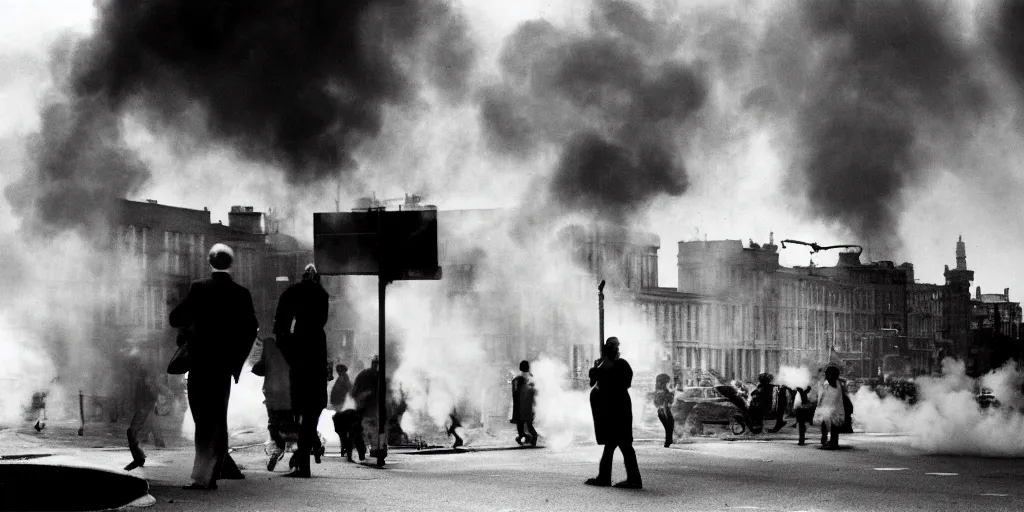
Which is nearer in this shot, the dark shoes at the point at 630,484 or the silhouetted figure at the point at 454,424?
the dark shoes at the point at 630,484

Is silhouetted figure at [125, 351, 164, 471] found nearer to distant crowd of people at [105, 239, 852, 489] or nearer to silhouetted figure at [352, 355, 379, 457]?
distant crowd of people at [105, 239, 852, 489]

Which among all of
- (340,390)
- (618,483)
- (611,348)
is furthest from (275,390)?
(340,390)

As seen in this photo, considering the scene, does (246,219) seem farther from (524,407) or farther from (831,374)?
(831,374)

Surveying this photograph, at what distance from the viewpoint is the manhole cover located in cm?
962

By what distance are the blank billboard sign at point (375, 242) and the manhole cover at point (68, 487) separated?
8.19 metres

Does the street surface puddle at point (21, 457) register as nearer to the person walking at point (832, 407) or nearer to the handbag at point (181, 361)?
the handbag at point (181, 361)

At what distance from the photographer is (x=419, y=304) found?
70.1 m

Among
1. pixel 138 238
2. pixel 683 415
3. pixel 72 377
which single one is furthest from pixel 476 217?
pixel 683 415

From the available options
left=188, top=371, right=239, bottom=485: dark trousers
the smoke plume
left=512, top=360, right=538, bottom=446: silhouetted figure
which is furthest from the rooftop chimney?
left=188, top=371, right=239, bottom=485: dark trousers

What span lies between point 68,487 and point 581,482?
631 centimetres

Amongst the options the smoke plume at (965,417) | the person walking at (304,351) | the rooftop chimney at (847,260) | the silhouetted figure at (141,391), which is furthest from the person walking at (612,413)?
the rooftop chimney at (847,260)

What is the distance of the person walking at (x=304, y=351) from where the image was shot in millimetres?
13789

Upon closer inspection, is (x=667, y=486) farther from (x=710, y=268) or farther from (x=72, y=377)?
(x=710, y=268)

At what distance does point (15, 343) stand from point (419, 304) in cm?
2883
